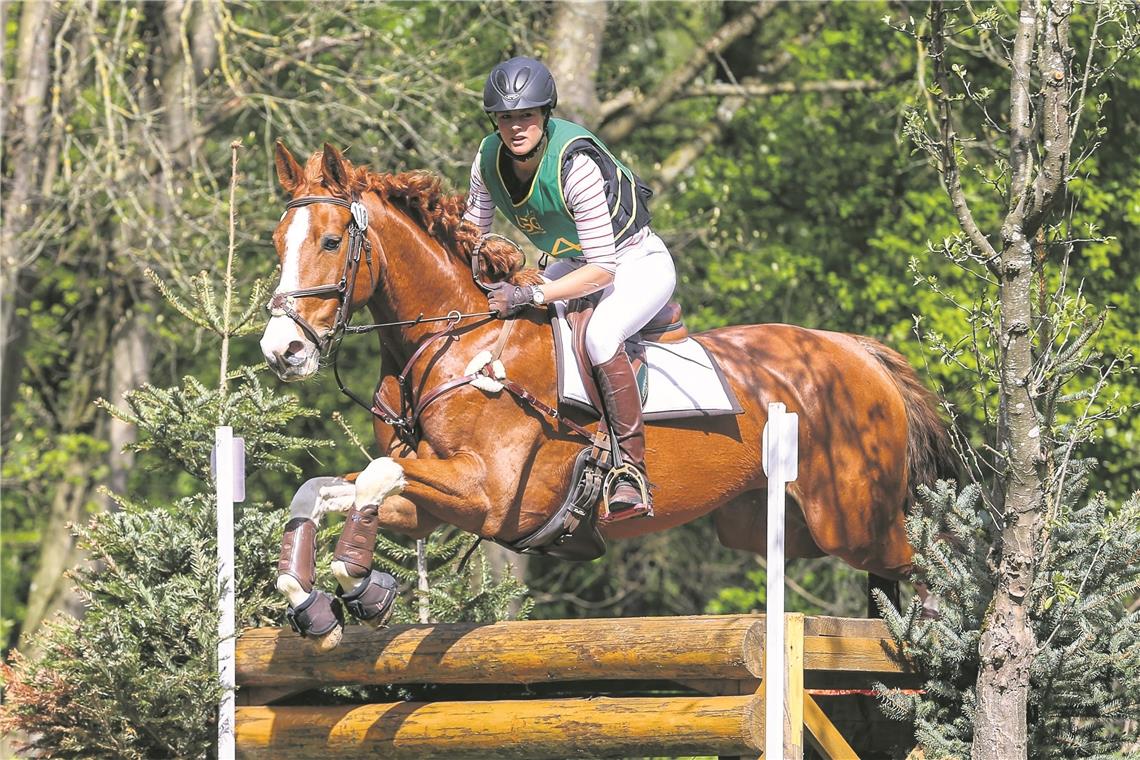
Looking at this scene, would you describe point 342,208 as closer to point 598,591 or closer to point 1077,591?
point 1077,591

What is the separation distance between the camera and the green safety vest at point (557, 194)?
5.39 meters

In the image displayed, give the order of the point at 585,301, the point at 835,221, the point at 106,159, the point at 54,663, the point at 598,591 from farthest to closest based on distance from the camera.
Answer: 1. the point at 598,591
2. the point at 835,221
3. the point at 106,159
4. the point at 54,663
5. the point at 585,301

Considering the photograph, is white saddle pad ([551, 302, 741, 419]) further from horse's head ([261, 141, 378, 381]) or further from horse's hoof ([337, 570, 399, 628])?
horse's hoof ([337, 570, 399, 628])

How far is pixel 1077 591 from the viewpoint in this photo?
17.5 ft

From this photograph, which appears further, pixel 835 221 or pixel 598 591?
pixel 598 591

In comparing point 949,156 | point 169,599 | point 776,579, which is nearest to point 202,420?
point 169,599

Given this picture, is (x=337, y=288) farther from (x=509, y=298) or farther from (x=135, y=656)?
(x=135, y=656)

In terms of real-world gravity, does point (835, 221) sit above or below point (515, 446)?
above

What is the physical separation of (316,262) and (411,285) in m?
0.46

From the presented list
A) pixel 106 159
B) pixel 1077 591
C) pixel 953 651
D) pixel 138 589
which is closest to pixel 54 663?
pixel 138 589

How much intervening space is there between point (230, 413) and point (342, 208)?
160cm

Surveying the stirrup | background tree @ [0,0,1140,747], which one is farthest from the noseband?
background tree @ [0,0,1140,747]

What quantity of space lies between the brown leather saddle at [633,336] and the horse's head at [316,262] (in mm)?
781

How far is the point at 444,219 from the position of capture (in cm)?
566
